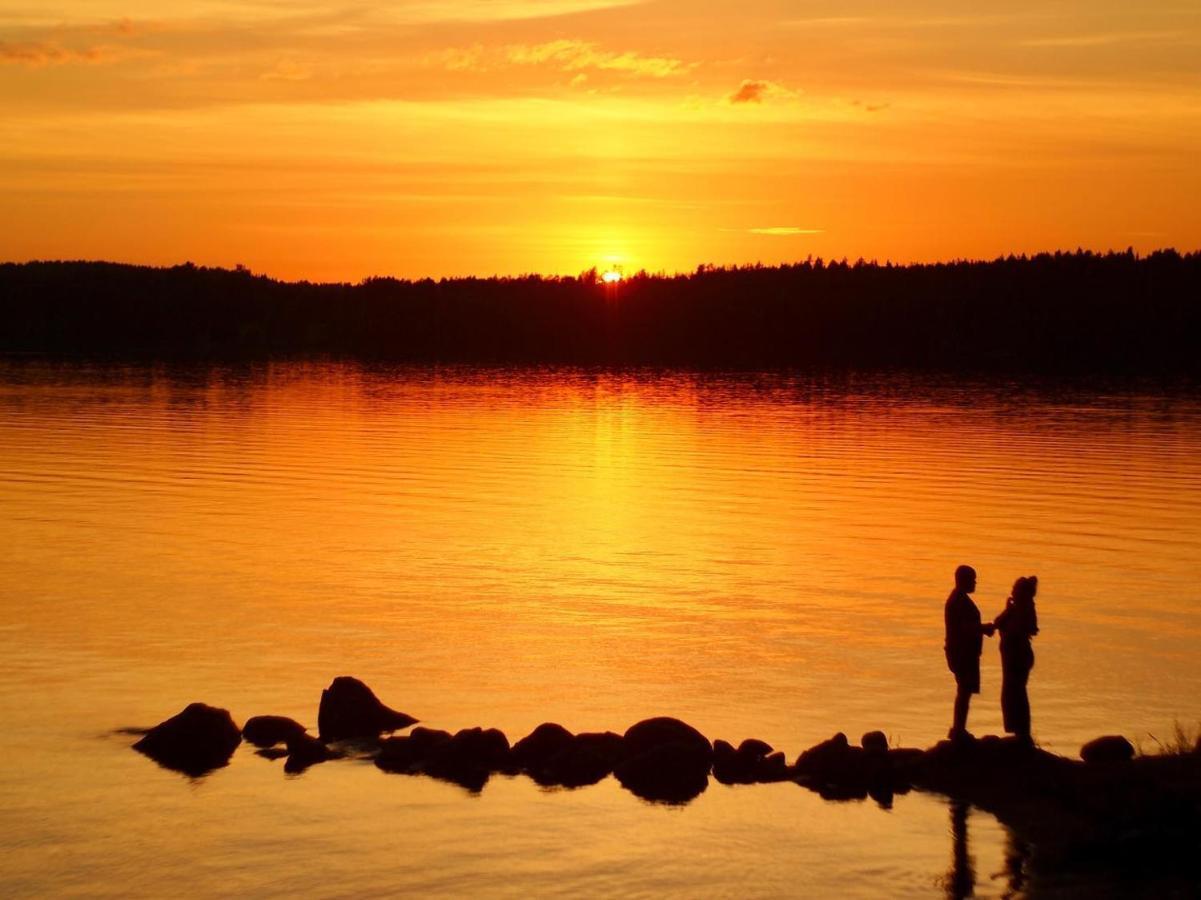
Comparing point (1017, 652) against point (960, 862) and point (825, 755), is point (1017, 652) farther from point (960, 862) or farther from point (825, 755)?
point (960, 862)

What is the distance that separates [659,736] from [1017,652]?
4.27 meters

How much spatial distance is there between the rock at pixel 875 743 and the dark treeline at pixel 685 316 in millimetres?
107208

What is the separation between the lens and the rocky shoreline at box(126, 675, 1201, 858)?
15250mm

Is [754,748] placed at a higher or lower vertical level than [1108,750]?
lower

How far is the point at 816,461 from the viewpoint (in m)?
52.9

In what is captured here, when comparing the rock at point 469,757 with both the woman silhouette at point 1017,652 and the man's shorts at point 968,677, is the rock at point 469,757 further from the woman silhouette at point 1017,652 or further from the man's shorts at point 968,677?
the woman silhouette at point 1017,652

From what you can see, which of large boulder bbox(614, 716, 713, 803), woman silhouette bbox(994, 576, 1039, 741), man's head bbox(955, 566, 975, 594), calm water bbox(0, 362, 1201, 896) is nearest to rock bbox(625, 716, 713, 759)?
large boulder bbox(614, 716, 713, 803)

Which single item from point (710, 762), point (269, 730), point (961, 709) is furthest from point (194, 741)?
point (961, 709)

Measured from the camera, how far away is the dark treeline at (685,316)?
141m

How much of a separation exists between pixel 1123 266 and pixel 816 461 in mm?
108022

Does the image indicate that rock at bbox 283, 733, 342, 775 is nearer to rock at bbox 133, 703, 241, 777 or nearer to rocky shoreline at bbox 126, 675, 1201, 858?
rocky shoreline at bbox 126, 675, 1201, 858

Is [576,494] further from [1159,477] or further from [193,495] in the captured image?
[1159,477]

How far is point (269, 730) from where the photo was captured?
19.2 meters

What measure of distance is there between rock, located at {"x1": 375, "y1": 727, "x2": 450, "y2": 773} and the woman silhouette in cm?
656
